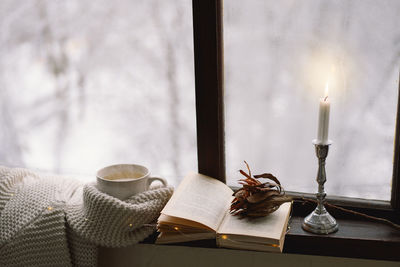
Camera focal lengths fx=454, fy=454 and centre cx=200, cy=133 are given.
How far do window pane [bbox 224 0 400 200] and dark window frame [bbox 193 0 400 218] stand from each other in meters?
0.02

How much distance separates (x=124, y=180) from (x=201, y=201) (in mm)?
172

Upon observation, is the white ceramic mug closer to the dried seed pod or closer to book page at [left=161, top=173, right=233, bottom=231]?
book page at [left=161, top=173, right=233, bottom=231]

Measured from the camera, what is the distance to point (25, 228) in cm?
96

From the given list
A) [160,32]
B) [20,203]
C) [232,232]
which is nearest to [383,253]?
[232,232]

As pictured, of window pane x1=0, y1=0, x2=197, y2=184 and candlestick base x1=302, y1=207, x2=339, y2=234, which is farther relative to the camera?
window pane x1=0, y1=0, x2=197, y2=184

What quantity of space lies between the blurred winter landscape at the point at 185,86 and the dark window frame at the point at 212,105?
0.06ft

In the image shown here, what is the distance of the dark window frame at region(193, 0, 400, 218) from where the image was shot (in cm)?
96

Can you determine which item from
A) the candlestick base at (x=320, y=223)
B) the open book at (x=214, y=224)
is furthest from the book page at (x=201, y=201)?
the candlestick base at (x=320, y=223)

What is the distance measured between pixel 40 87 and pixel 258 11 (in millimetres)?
580

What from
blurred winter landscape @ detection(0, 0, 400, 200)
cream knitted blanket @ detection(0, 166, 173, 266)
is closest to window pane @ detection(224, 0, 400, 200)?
blurred winter landscape @ detection(0, 0, 400, 200)

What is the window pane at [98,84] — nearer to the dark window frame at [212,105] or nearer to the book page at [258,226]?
the dark window frame at [212,105]

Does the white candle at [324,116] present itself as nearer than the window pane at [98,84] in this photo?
Yes

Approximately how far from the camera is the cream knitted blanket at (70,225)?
0.94m

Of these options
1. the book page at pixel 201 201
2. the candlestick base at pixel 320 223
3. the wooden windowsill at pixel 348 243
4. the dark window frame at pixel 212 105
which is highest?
the dark window frame at pixel 212 105
